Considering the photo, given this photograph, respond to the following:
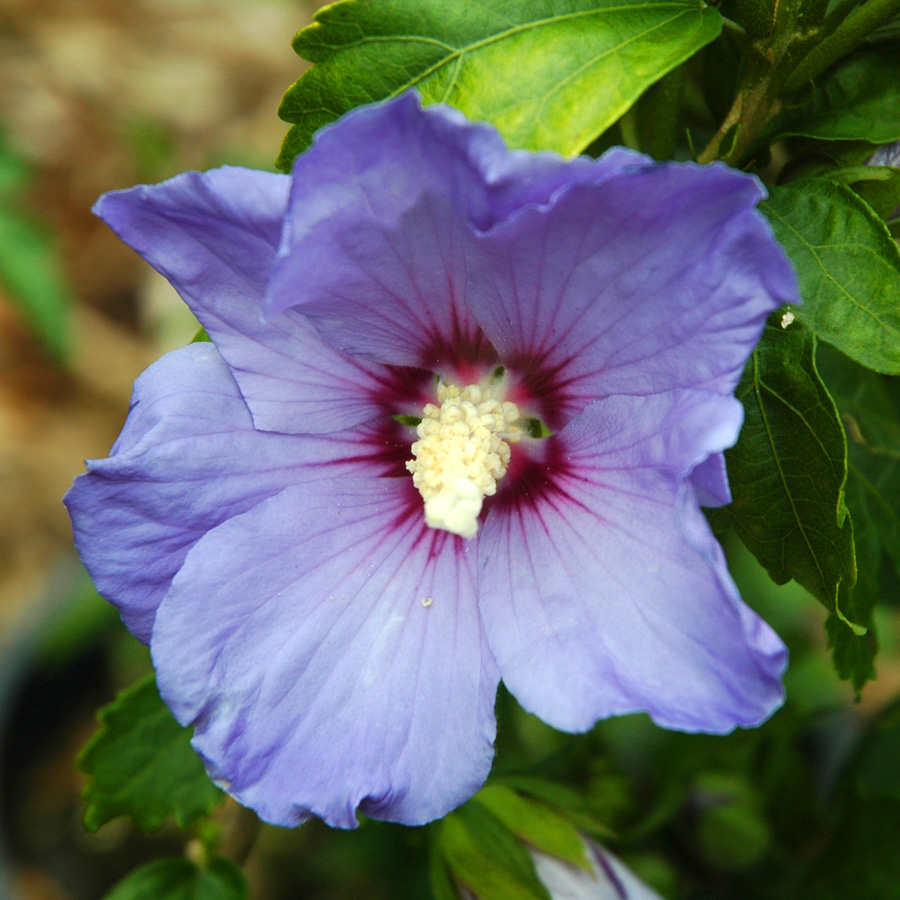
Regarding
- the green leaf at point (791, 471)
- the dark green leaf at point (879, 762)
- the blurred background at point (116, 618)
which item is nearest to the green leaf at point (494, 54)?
the green leaf at point (791, 471)

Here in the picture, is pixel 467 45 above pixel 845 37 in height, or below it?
above

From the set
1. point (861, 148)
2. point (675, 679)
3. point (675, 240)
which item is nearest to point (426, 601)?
point (675, 679)

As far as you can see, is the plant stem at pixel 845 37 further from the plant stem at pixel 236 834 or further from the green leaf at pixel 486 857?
the plant stem at pixel 236 834

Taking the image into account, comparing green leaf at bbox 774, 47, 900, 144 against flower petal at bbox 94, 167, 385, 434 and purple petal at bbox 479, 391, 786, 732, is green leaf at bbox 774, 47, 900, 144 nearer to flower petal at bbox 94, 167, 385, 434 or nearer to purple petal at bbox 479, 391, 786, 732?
purple petal at bbox 479, 391, 786, 732

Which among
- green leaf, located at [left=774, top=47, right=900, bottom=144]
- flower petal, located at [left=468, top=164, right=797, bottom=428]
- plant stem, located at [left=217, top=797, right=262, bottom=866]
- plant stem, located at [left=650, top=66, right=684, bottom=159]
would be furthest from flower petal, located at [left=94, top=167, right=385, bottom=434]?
plant stem, located at [left=217, top=797, right=262, bottom=866]

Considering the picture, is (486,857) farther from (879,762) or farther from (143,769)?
(879,762)

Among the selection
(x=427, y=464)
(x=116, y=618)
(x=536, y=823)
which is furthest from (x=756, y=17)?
(x=116, y=618)
